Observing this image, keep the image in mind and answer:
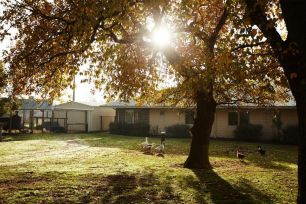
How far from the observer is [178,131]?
1439 inches

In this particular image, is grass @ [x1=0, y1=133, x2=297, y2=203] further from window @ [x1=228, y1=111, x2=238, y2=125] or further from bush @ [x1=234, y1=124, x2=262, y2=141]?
window @ [x1=228, y1=111, x2=238, y2=125]

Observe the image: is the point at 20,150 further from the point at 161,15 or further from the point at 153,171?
the point at 161,15

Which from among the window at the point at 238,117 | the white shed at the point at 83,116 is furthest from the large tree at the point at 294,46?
the white shed at the point at 83,116

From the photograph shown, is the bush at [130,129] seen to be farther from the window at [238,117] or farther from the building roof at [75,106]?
the window at [238,117]

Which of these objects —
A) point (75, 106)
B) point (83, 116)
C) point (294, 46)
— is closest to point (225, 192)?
point (294, 46)

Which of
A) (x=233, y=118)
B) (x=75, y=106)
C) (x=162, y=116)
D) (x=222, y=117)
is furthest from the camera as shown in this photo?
(x=75, y=106)

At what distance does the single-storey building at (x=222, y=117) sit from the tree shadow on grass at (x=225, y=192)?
52.6 ft

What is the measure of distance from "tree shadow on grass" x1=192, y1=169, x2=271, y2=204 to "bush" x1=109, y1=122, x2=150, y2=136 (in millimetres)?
25084

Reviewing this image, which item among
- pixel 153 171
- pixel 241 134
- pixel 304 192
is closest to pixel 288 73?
pixel 304 192

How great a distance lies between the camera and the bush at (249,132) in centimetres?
3199

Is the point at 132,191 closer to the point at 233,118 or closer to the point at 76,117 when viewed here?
the point at 233,118

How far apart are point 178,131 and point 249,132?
7466 millimetres

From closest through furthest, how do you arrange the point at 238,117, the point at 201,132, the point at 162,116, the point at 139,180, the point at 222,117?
1. the point at 139,180
2. the point at 201,132
3. the point at 238,117
4. the point at 222,117
5. the point at 162,116

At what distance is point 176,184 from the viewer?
12.1 metres
